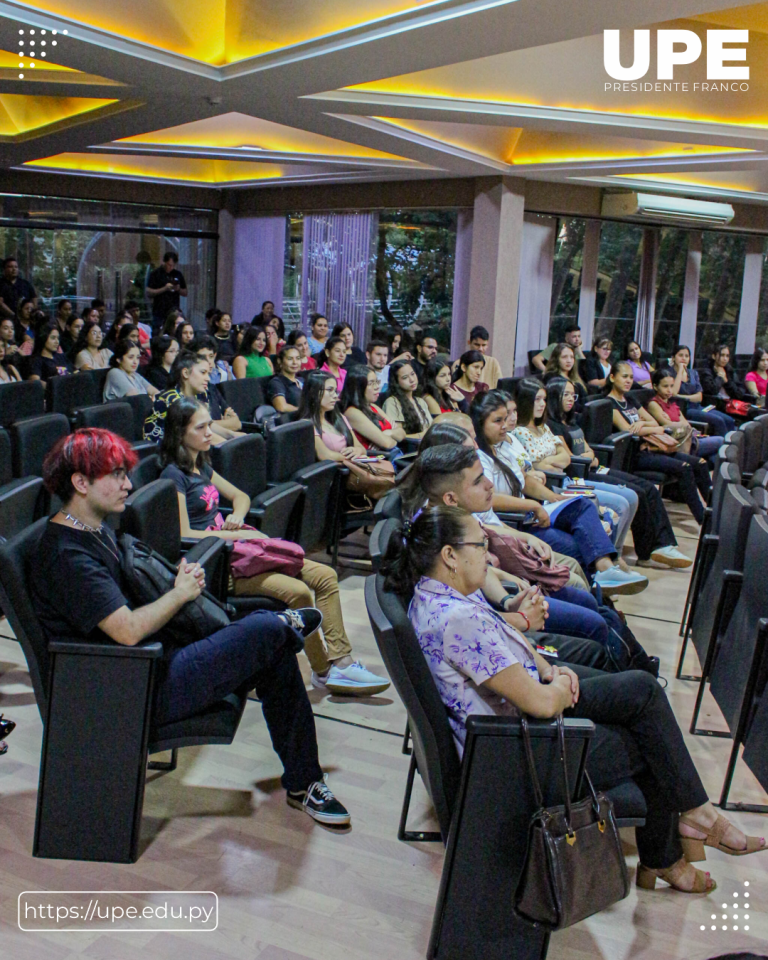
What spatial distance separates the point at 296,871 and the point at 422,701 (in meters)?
0.74

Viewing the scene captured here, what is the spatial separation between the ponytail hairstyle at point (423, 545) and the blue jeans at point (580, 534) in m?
1.99

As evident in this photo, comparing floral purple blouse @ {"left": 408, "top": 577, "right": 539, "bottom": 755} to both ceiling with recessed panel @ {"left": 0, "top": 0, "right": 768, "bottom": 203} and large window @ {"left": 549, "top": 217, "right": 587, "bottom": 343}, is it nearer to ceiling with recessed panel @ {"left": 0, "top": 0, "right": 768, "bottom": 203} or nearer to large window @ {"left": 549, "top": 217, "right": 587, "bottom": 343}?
ceiling with recessed panel @ {"left": 0, "top": 0, "right": 768, "bottom": 203}

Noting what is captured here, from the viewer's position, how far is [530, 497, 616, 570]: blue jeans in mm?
4312

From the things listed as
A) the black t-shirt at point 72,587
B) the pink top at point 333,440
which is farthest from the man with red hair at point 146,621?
the pink top at point 333,440

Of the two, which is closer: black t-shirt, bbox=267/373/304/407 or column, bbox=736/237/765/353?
black t-shirt, bbox=267/373/304/407

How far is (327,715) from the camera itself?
3383 millimetres

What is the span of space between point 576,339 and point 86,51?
651 cm

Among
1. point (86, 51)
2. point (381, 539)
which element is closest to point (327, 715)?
point (381, 539)

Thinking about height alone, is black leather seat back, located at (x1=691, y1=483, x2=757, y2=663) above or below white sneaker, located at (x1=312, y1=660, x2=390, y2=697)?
above

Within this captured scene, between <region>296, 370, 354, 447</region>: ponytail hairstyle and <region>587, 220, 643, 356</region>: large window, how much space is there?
7.43 meters

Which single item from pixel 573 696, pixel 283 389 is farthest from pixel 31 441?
pixel 573 696

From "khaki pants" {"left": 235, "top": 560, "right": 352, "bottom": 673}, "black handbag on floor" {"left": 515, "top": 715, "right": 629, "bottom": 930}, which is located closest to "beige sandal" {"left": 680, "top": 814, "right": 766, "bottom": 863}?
"black handbag on floor" {"left": 515, "top": 715, "right": 629, "bottom": 930}

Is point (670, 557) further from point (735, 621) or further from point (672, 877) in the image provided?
point (672, 877)

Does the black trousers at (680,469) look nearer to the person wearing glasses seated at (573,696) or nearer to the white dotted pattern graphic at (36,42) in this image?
the person wearing glasses seated at (573,696)
